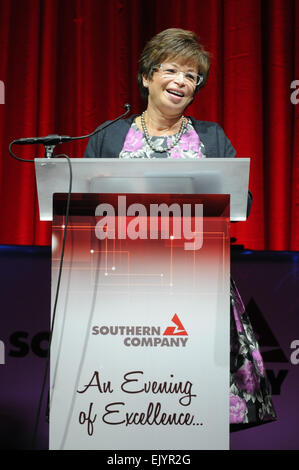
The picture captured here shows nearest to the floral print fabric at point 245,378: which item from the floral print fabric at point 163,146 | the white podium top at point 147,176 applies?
the white podium top at point 147,176

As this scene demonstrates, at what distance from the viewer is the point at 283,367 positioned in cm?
151

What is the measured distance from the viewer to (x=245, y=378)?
1.31m

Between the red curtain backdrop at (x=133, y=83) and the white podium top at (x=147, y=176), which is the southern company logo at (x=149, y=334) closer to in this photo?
the white podium top at (x=147, y=176)

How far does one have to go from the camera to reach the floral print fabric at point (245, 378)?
126 centimetres

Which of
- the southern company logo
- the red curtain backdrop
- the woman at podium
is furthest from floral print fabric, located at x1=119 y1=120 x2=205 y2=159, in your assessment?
the red curtain backdrop

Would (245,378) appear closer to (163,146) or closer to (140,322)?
(140,322)

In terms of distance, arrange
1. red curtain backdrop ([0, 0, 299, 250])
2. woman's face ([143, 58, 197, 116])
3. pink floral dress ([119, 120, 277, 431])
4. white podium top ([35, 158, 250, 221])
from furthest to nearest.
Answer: red curtain backdrop ([0, 0, 299, 250]) → woman's face ([143, 58, 197, 116]) → pink floral dress ([119, 120, 277, 431]) → white podium top ([35, 158, 250, 221])

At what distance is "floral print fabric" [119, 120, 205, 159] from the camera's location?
1.68m

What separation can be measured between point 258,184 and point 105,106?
80cm

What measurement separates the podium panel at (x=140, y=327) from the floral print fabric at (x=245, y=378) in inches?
7.9

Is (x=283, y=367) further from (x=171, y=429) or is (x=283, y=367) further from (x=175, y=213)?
(x=175, y=213)

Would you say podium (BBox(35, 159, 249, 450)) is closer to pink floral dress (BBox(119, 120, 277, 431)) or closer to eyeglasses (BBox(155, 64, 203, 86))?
pink floral dress (BBox(119, 120, 277, 431))

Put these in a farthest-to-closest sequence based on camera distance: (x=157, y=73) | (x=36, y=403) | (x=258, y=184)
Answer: (x=258, y=184), (x=157, y=73), (x=36, y=403)

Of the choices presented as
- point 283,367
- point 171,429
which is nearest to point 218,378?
point 171,429
